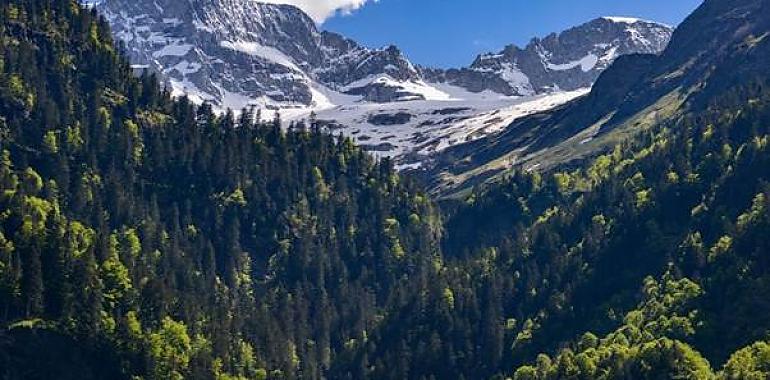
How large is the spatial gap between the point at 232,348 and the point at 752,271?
315ft

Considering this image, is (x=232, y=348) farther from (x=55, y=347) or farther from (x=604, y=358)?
(x=604, y=358)

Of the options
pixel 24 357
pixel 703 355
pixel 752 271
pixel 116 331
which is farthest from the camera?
pixel 752 271

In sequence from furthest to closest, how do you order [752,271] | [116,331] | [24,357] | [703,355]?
[752,271]
[703,355]
[116,331]
[24,357]

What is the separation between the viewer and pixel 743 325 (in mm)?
185625

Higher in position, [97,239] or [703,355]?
[97,239]

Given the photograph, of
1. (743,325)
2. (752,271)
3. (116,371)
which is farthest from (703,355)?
(116,371)

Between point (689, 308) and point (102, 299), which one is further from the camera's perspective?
point (689, 308)

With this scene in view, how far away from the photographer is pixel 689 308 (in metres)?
199

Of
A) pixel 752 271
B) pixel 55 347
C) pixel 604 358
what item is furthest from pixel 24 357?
pixel 752 271

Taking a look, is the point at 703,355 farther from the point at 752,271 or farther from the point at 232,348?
the point at 232,348

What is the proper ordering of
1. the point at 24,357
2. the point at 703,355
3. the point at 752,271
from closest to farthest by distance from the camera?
the point at 24,357, the point at 703,355, the point at 752,271

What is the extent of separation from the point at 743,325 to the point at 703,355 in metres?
8.71

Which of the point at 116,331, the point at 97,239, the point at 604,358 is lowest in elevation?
the point at 604,358

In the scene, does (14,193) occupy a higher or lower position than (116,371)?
higher
